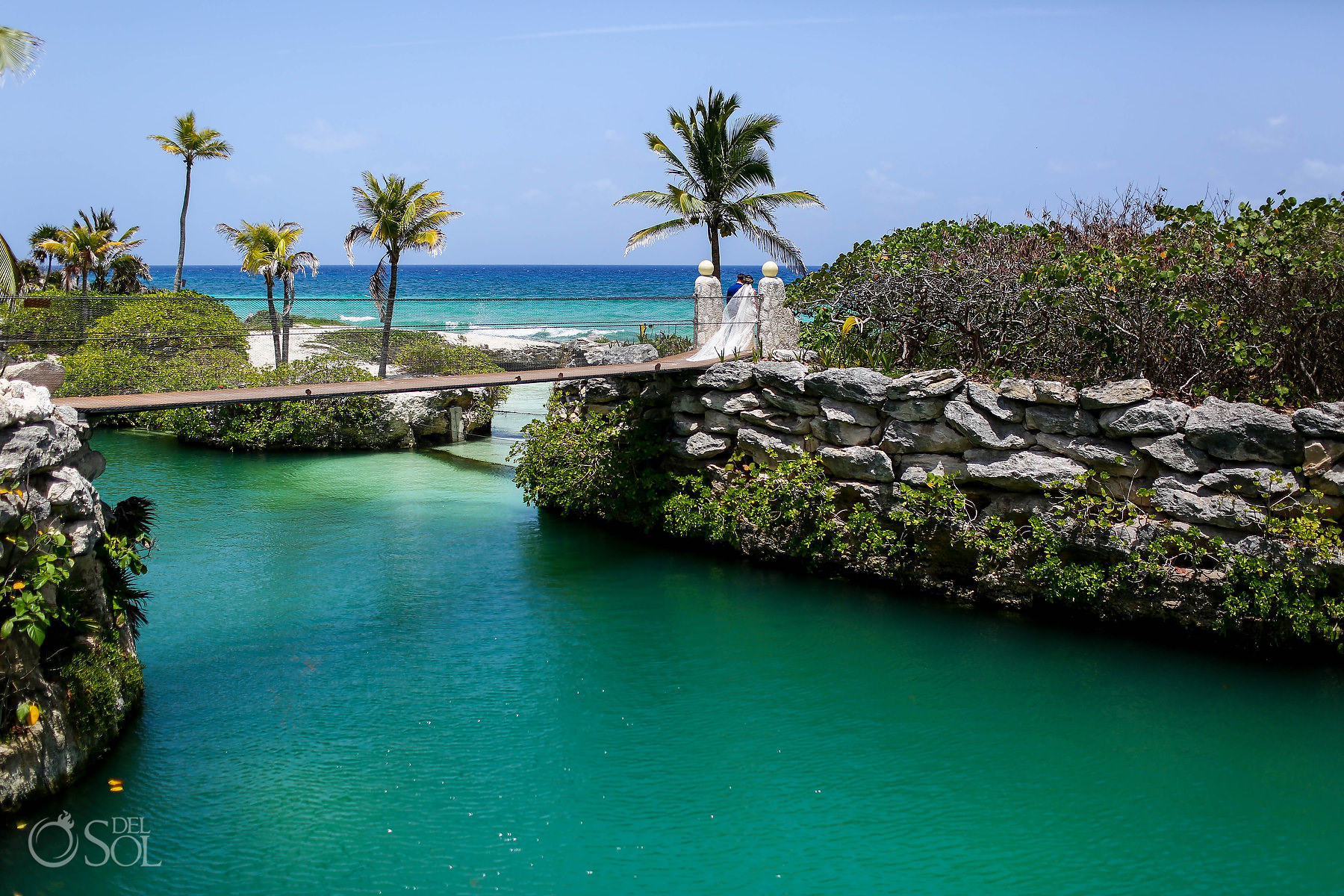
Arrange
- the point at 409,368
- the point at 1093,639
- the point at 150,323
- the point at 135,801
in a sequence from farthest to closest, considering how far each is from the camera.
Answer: the point at 150,323 → the point at 409,368 → the point at 1093,639 → the point at 135,801

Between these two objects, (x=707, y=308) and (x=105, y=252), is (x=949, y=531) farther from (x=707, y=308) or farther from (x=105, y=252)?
(x=105, y=252)

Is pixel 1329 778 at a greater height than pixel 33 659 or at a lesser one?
lesser

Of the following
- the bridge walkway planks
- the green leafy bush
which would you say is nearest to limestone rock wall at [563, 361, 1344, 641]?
the green leafy bush

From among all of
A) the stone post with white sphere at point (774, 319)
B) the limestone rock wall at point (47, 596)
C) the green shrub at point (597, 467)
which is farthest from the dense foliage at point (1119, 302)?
the limestone rock wall at point (47, 596)

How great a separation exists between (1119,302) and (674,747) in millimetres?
7648

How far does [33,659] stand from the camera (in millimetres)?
6992

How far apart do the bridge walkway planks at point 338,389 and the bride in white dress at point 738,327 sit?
1.90ft

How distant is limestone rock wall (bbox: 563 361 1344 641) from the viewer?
391 inches

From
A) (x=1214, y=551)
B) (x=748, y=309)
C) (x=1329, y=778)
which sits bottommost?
(x=1329, y=778)

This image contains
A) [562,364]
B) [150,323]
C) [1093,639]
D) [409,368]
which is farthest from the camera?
[150,323]

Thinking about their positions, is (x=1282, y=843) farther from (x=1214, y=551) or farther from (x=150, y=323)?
(x=150, y=323)

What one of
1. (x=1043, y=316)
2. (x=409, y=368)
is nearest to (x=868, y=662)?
(x=1043, y=316)

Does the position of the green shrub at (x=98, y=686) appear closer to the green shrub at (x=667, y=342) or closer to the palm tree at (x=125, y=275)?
the green shrub at (x=667, y=342)

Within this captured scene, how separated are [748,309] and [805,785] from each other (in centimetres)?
882
